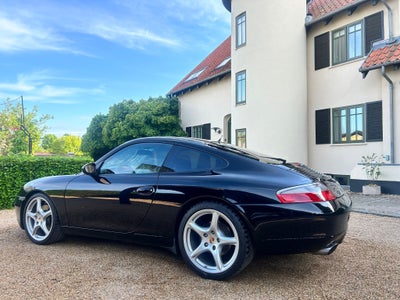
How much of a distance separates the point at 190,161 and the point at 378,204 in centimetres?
584

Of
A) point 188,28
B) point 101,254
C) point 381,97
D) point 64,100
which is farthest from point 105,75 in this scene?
point 101,254

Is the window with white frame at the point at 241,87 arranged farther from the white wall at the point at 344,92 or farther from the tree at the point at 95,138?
the tree at the point at 95,138

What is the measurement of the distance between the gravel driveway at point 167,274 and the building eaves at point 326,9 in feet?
31.9

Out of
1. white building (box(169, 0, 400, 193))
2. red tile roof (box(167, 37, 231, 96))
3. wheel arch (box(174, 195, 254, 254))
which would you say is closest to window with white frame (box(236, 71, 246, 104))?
white building (box(169, 0, 400, 193))

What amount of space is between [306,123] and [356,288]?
35.2 feet

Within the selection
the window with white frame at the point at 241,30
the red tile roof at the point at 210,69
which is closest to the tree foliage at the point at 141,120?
the red tile roof at the point at 210,69

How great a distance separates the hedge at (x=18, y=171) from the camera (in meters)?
6.91

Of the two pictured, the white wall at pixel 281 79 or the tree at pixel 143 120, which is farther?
the tree at pixel 143 120

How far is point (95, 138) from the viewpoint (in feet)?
71.2

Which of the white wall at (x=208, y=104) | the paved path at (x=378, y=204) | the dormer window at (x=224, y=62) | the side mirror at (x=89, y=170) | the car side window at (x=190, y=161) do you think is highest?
the dormer window at (x=224, y=62)

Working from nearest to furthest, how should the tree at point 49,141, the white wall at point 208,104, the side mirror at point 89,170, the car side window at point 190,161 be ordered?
the car side window at point 190,161
the side mirror at point 89,170
the white wall at point 208,104
the tree at point 49,141

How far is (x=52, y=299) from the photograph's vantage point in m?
2.47

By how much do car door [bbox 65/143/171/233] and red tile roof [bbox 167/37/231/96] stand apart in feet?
40.5

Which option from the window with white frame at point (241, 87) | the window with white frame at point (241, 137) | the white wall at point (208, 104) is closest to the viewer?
the window with white frame at point (241, 137)
